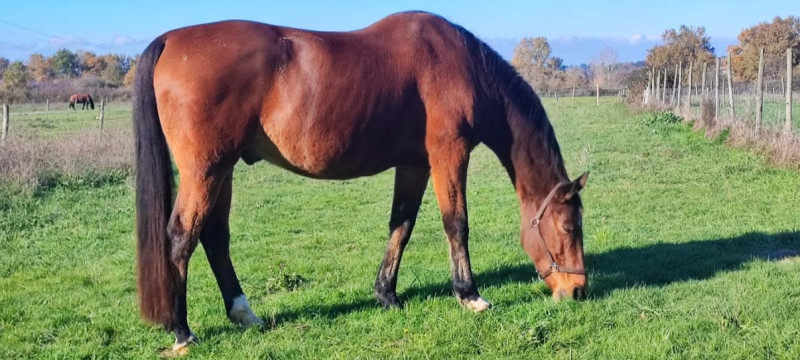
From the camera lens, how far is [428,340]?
159 inches

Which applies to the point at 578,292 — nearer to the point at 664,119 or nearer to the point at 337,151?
the point at 337,151

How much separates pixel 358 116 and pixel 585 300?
7.04 ft

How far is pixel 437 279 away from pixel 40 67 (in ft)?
309

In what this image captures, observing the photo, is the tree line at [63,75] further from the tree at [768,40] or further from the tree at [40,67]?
the tree at [768,40]

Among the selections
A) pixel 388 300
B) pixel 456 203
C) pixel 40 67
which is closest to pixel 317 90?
pixel 456 203

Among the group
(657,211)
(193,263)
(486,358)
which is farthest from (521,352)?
(657,211)

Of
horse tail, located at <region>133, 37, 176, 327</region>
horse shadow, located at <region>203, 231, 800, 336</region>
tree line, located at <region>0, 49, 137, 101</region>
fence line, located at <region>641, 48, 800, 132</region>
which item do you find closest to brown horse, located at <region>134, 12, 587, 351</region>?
horse tail, located at <region>133, 37, 176, 327</region>

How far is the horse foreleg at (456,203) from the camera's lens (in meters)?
4.54

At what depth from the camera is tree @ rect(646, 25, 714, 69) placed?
198 ft

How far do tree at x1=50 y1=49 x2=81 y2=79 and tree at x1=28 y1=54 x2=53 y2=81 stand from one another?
33.3 inches

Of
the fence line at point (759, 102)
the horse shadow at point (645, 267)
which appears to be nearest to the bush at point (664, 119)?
the fence line at point (759, 102)

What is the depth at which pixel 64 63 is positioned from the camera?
8350cm

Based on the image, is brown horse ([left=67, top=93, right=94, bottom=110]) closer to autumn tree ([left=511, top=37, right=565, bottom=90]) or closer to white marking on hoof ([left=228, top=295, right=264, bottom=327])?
white marking on hoof ([left=228, top=295, right=264, bottom=327])

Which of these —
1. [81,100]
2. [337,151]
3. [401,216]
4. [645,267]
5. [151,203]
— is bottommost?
[645,267]
